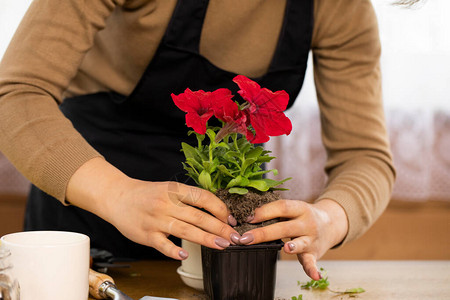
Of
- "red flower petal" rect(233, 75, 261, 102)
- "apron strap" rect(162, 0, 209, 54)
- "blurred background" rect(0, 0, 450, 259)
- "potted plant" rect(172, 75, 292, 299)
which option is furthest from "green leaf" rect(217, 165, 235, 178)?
"blurred background" rect(0, 0, 450, 259)

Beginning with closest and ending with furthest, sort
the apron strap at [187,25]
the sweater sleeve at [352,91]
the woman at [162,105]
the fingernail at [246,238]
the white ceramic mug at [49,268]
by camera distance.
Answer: the white ceramic mug at [49,268] → the fingernail at [246,238] → the woman at [162,105] → the apron strap at [187,25] → the sweater sleeve at [352,91]

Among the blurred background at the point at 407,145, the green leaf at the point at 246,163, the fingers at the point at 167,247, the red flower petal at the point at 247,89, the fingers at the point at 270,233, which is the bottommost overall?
the blurred background at the point at 407,145

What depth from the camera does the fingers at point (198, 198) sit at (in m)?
0.78

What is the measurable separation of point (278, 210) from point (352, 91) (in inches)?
22.2

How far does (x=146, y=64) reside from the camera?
117 centimetres

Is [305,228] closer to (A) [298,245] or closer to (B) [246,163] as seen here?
(A) [298,245]

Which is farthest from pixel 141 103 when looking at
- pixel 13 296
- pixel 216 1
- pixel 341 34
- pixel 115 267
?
pixel 13 296

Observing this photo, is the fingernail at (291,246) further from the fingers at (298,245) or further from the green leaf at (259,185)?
the green leaf at (259,185)

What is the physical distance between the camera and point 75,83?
1.35 metres

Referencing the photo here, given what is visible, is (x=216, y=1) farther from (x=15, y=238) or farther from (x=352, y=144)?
(x=15, y=238)

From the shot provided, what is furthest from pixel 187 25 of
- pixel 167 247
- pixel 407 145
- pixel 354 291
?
pixel 407 145

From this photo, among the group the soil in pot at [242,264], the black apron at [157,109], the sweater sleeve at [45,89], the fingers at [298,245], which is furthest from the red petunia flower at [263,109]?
the black apron at [157,109]

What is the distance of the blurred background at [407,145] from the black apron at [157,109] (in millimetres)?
958

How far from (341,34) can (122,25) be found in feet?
1.71
